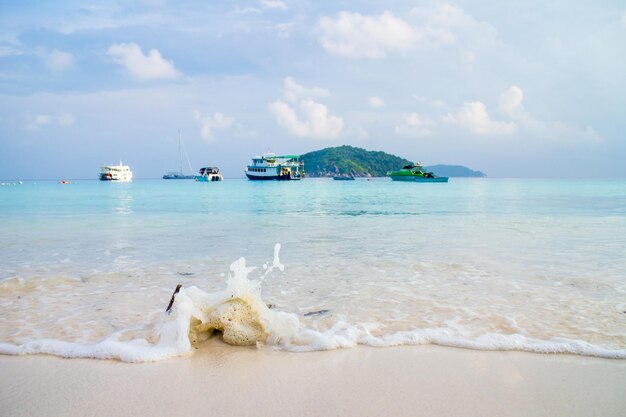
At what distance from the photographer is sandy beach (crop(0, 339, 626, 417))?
114 inches

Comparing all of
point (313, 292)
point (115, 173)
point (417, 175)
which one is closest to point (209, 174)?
point (115, 173)

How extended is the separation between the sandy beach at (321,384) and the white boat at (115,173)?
13441 centimetres

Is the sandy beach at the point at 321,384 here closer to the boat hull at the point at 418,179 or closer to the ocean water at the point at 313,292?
the ocean water at the point at 313,292

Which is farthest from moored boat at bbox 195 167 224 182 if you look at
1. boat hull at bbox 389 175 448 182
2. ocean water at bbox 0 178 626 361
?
ocean water at bbox 0 178 626 361

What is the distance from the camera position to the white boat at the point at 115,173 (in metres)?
126

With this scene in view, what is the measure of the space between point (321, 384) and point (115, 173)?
137513 millimetres

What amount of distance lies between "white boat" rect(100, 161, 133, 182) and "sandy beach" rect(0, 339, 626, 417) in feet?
441

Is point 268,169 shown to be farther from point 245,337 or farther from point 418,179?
point 245,337

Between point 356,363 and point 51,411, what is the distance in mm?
2311

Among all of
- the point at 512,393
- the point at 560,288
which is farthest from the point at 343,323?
the point at 560,288

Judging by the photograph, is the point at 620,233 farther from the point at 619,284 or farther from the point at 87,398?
the point at 87,398

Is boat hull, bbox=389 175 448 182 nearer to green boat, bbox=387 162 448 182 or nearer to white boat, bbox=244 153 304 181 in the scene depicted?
green boat, bbox=387 162 448 182

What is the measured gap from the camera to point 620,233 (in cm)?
1331

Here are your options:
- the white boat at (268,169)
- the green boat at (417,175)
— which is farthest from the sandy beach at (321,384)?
the white boat at (268,169)
